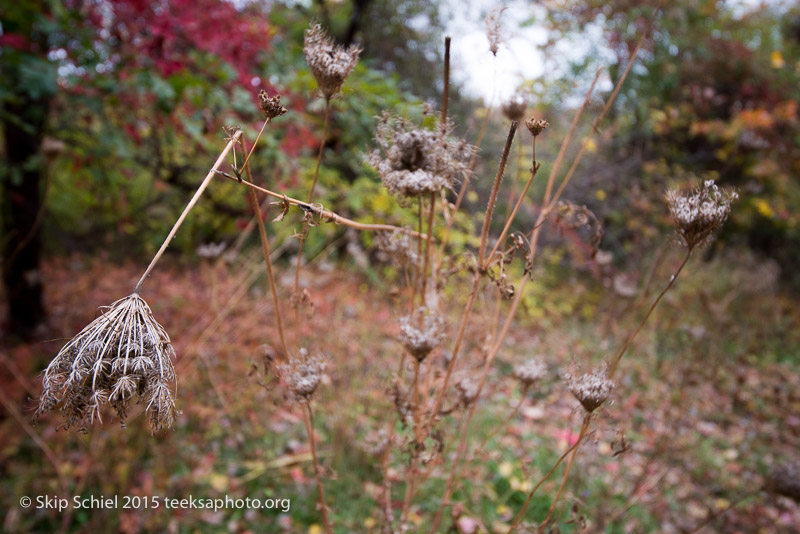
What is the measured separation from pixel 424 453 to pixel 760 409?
382 cm

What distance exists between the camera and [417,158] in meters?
0.78

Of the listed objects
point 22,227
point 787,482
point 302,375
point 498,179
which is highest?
point 22,227

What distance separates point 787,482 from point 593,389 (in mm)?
1032

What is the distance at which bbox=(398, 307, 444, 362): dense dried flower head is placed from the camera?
0.79 metres

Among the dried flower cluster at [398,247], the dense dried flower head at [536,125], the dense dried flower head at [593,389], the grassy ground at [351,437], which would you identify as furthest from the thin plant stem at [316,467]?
the dense dried flower head at [536,125]

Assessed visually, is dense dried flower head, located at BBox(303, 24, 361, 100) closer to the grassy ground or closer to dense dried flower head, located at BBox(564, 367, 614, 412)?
the grassy ground

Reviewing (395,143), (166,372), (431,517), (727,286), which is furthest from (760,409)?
(166,372)

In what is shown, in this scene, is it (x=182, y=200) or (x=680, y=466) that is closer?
(x=680, y=466)

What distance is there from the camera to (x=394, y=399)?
2.97 feet

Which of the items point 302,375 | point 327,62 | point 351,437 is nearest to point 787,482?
point 302,375

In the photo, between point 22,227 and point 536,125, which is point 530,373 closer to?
point 536,125

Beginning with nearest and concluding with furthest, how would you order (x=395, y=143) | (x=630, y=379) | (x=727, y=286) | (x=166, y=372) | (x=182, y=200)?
1. (x=166, y=372)
2. (x=395, y=143)
3. (x=630, y=379)
4. (x=182, y=200)
5. (x=727, y=286)

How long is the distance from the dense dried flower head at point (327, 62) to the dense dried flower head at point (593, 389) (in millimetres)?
611

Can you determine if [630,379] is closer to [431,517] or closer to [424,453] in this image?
[431,517]
